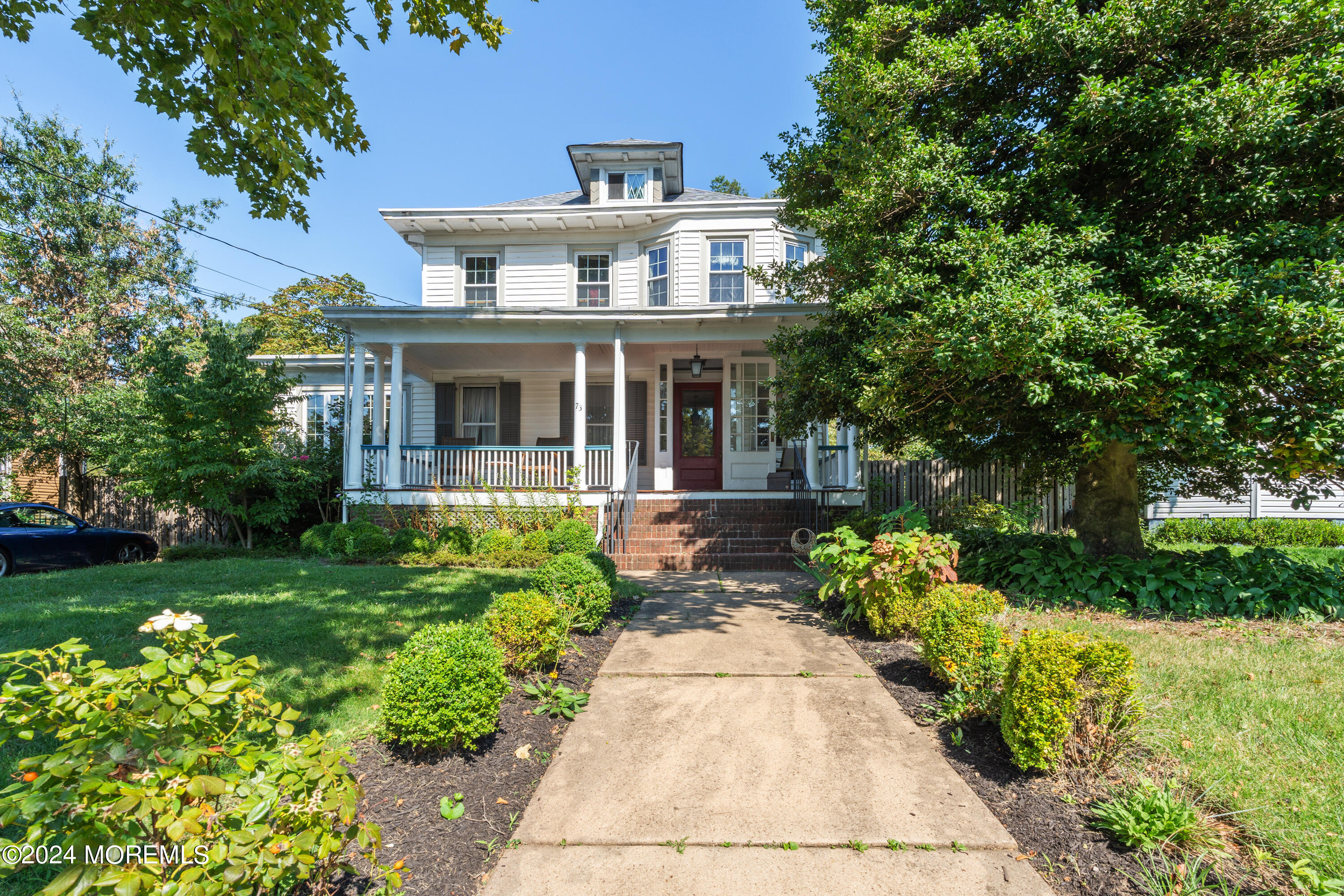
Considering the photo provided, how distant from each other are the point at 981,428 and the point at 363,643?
21.5ft

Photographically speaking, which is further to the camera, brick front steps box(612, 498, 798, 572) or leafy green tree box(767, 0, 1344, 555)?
brick front steps box(612, 498, 798, 572)

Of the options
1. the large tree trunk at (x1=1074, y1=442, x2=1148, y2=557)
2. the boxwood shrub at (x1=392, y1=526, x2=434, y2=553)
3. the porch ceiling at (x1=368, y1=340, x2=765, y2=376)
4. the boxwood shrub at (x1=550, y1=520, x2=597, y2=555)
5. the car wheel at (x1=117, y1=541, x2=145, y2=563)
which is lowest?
the car wheel at (x1=117, y1=541, x2=145, y2=563)

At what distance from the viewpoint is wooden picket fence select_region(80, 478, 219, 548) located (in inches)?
551

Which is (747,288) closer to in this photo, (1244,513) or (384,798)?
(384,798)

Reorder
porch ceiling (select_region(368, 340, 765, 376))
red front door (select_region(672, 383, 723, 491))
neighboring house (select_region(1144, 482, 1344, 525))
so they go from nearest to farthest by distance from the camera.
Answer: porch ceiling (select_region(368, 340, 765, 376)), red front door (select_region(672, 383, 723, 491)), neighboring house (select_region(1144, 482, 1344, 525))

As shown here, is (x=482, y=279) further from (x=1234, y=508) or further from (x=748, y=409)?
(x=1234, y=508)

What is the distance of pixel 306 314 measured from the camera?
27969mm

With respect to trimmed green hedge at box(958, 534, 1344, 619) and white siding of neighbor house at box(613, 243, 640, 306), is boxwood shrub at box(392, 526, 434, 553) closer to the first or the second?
white siding of neighbor house at box(613, 243, 640, 306)

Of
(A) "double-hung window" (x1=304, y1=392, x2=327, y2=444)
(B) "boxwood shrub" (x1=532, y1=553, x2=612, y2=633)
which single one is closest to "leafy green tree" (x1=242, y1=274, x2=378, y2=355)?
(A) "double-hung window" (x1=304, y1=392, x2=327, y2=444)

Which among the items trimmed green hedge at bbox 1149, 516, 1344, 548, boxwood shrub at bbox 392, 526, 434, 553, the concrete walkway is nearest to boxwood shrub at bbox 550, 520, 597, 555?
boxwood shrub at bbox 392, 526, 434, 553

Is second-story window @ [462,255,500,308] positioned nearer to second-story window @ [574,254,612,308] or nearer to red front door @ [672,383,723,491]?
second-story window @ [574,254,612,308]

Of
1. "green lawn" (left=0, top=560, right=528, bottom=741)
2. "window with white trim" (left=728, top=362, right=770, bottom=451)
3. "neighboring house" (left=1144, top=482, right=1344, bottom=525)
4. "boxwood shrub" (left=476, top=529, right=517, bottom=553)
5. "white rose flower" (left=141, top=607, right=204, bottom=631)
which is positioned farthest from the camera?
"neighboring house" (left=1144, top=482, right=1344, bottom=525)

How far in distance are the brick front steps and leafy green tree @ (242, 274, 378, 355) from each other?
21.7 metres

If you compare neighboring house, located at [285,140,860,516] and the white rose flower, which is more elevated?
neighboring house, located at [285,140,860,516]
